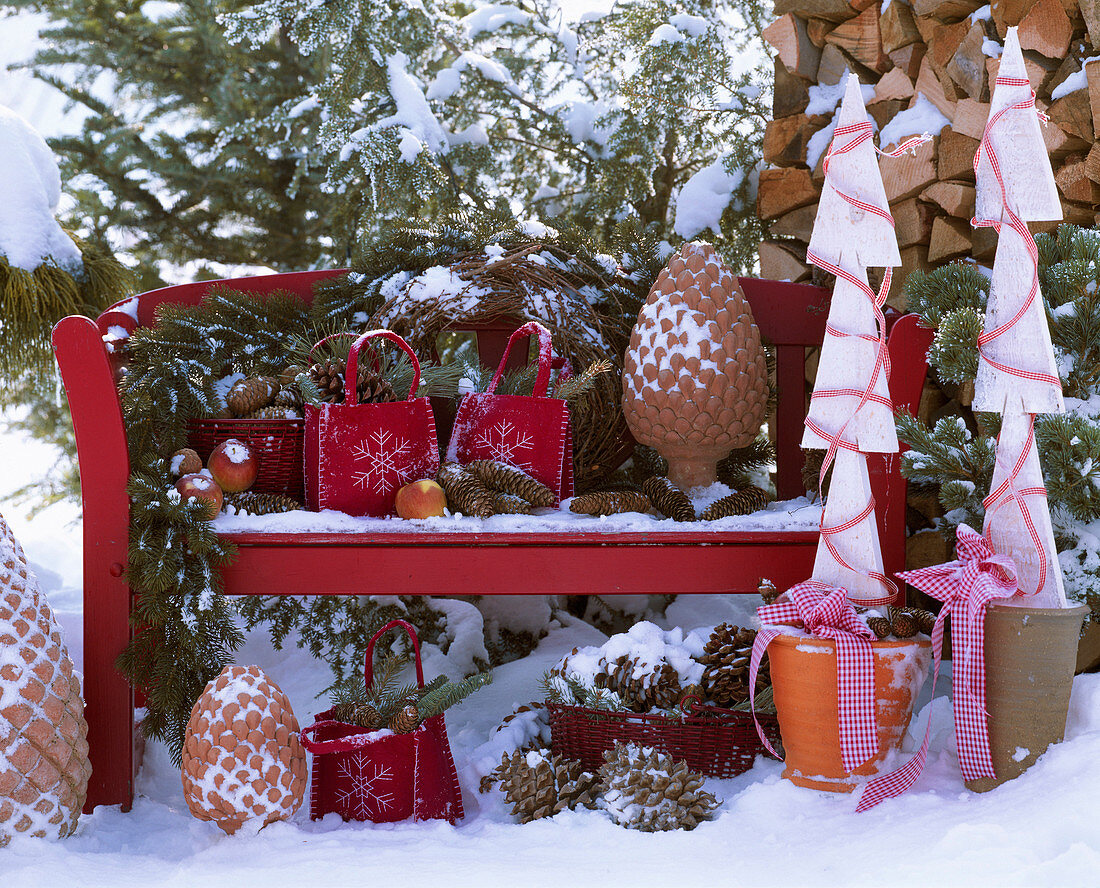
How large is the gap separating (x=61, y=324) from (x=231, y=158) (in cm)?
233

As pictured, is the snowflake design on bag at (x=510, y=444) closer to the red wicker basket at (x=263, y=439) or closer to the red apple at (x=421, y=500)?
the red apple at (x=421, y=500)

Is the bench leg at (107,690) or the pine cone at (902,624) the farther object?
the bench leg at (107,690)

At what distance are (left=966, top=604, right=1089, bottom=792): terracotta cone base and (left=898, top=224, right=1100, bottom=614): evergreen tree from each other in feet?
0.96

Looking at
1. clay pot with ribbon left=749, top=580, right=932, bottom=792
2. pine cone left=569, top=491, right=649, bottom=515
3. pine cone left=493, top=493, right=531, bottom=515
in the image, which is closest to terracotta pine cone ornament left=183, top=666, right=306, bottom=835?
pine cone left=493, top=493, right=531, bottom=515

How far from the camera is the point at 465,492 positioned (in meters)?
2.21

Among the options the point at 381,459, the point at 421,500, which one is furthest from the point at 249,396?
the point at 421,500

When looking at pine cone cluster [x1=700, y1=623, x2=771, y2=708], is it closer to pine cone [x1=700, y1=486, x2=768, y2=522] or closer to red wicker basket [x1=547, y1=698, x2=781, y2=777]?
red wicker basket [x1=547, y1=698, x2=781, y2=777]

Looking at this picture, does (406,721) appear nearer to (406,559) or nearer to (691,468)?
(406,559)

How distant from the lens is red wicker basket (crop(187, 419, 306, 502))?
2.30 meters

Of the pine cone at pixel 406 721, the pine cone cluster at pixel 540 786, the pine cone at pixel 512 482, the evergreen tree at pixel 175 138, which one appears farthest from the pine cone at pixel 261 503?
the evergreen tree at pixel 175 138

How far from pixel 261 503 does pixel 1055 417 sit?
1679 mm

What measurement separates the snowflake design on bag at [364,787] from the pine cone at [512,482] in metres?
0.68

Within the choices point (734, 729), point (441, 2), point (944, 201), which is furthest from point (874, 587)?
point (441, 2)

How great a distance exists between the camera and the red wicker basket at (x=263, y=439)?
2.30 m
